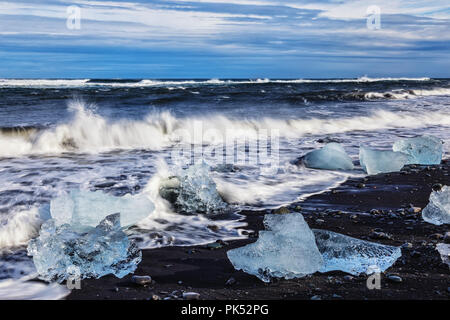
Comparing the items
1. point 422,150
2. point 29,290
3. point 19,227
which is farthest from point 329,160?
point 29,290

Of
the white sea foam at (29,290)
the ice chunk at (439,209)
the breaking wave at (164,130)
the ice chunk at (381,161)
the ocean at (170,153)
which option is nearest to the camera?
the white sea foam at (29,290)

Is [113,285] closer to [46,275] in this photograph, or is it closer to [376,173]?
[46,275]

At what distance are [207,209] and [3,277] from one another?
6.37ft

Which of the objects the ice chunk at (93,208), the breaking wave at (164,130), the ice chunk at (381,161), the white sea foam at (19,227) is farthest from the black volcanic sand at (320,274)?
the breaking wave at (164,130)

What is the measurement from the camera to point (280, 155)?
774 cm

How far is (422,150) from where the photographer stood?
684 cm

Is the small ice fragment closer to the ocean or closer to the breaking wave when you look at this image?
the ocean

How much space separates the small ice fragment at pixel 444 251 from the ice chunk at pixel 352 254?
10.5 inches

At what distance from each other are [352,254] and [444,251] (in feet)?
2.09

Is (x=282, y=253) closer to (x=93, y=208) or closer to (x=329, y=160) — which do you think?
(x=93, y=208)

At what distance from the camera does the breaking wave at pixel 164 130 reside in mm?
8688

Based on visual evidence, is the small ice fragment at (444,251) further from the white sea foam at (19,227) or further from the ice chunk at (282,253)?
the white sea foam at (19,227)
